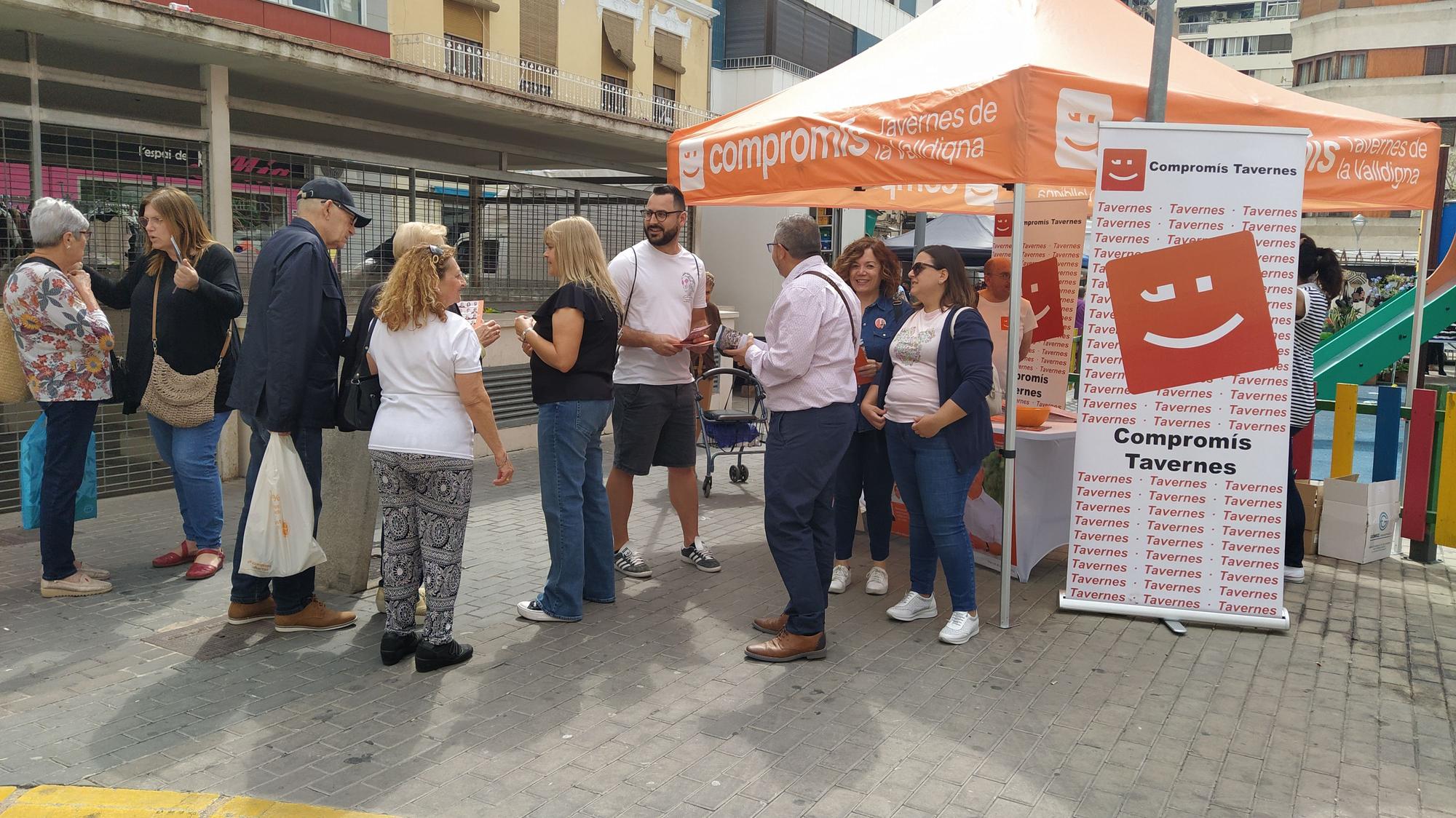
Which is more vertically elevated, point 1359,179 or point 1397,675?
point 1359,179

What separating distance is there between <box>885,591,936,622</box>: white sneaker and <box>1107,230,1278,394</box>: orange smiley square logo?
1545mm

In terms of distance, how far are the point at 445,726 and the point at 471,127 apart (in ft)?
27.5

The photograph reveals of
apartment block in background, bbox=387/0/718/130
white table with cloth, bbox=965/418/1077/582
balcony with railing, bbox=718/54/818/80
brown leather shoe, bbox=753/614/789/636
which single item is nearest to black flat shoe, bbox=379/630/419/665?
brown leather shoe, bbox=753/614/789/636

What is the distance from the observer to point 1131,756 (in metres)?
3.77

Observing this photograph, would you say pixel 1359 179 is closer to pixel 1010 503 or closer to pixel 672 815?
Result: pixel 1010 503

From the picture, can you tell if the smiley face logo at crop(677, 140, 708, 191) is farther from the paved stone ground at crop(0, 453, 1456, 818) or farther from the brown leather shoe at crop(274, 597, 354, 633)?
the brown leather shoe at crop(274, 597, 354, 633)

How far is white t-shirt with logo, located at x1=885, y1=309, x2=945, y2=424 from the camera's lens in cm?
491

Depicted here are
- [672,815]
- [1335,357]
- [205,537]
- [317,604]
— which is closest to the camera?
[672,815]

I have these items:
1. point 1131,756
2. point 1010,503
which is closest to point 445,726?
point 1131,756

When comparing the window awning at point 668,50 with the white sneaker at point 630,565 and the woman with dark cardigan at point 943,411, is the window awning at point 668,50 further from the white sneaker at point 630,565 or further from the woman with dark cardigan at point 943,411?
the woman with dark cardigan at point 943,411

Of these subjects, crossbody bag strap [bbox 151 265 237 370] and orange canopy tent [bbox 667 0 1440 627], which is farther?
crossbody bag strap [bbox 151 265 237 370]

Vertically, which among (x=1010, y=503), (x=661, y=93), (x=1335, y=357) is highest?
(x=661, y=93)

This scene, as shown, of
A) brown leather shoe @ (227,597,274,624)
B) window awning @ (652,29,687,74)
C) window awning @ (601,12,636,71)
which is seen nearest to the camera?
brown leather shoe @ (227,597,274,624)

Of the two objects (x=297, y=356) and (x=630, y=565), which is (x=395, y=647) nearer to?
(x=297, y=356)
